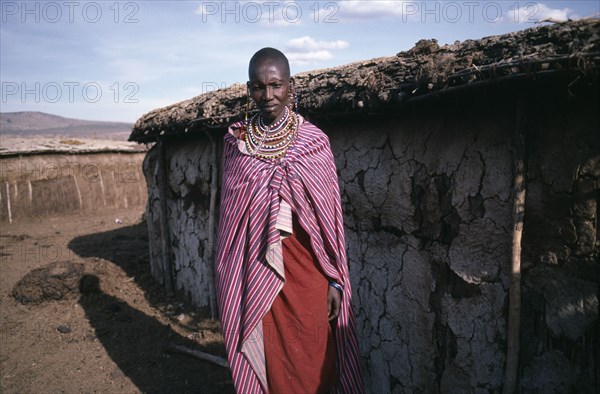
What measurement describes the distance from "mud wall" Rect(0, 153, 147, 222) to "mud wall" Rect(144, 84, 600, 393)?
10.7 m

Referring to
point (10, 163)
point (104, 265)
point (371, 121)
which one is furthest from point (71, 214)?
point (371, 121)

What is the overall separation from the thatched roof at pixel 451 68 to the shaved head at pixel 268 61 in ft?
1.99

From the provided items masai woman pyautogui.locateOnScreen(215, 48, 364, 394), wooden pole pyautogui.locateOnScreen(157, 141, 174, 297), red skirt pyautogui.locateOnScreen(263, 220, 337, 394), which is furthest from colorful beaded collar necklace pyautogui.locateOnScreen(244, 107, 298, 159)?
wooden pole pyautogui.locateOnScreen(157, 141, 174, 297)

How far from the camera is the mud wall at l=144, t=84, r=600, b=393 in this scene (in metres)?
2.00

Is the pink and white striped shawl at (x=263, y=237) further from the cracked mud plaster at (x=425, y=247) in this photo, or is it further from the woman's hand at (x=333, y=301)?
the cracked mud plaster at (x=425, y=247)

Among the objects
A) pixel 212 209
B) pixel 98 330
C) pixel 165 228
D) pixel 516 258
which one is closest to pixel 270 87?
pixel 516 258

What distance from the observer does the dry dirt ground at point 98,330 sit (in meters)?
3.73

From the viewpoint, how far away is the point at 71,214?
39.9ft

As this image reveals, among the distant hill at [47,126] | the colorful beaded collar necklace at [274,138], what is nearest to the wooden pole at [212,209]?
the colorful beaded collar necklace at [274,138]

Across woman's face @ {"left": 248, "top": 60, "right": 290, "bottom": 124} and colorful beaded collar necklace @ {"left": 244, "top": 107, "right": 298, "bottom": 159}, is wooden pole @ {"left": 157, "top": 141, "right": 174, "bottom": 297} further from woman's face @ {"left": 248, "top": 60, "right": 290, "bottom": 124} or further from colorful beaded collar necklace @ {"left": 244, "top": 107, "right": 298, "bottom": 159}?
woman's face @ {"left": 248, "top": 60, "right": 290, "bottom": 124}

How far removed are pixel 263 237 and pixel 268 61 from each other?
0.92 metres

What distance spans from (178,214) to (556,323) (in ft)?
15.1

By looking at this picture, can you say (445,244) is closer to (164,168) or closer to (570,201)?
(570,201)

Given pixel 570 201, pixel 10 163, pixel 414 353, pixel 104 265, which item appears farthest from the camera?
pixel 10 163
